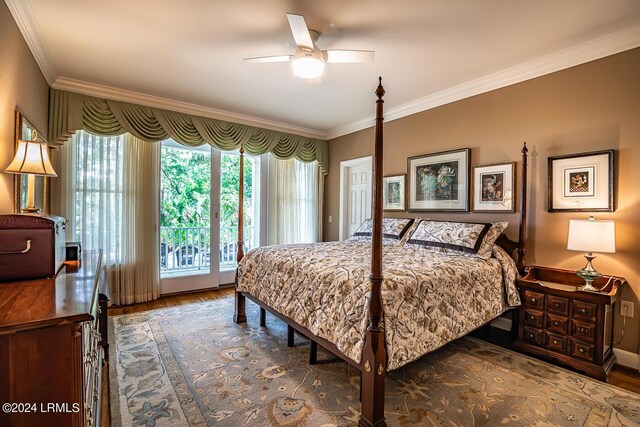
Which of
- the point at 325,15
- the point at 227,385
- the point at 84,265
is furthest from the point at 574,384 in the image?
the point at 84,265

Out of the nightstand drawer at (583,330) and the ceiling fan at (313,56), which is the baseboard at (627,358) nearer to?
the nightstand drawer at (583,330)

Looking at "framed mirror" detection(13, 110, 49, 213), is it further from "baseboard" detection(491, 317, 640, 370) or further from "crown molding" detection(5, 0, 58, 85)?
"baseboard" detection(491, 317, 640, 370)

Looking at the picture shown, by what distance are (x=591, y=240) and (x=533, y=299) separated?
64 cm

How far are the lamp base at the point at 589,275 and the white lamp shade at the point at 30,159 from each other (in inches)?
150

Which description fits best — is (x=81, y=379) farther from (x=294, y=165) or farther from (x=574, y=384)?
(x=294, y=165)

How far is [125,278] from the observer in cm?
367

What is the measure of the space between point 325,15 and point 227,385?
267cm

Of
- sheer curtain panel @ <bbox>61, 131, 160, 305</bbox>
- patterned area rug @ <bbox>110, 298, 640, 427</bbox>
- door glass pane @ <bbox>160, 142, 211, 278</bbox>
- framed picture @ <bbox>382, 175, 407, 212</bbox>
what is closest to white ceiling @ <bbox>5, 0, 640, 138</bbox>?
sheer curtain panel @ <bbox>61, 131, 160, 305</bbox>

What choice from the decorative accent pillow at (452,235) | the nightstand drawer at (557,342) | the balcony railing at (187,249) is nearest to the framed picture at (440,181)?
the decorative accent pillow at (452,235)

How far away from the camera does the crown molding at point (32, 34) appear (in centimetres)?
199

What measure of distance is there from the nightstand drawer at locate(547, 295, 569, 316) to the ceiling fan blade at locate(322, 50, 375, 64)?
240 centimetres

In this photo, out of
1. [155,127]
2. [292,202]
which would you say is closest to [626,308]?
[292,202]

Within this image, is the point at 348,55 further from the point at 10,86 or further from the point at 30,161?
the point at 10,86

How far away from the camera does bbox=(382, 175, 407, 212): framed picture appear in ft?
13.4
